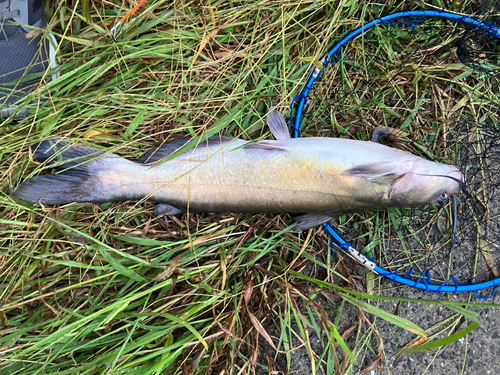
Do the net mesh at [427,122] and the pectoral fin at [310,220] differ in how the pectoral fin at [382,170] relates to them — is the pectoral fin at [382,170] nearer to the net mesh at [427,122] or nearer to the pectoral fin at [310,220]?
the pectoral fin at [310,220]

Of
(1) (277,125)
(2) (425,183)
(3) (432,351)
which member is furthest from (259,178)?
(3) (432,351)

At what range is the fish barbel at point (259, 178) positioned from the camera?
77.8 inches

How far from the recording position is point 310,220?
223cm

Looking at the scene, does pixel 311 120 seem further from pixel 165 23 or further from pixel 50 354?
pixel 50 354

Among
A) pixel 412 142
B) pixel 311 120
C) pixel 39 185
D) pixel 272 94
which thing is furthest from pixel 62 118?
pixel 412 142

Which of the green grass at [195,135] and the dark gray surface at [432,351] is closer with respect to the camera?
the green grass at [195,135]

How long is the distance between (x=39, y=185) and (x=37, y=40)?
1128 mm

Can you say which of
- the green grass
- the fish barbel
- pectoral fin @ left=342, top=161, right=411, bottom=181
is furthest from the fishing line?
pectoral fin @ left=342, top=161, right=411, bottom=181

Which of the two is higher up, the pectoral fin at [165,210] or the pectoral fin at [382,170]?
the pectoral fin at [382,170]

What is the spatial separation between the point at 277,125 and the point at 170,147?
0.76 metres

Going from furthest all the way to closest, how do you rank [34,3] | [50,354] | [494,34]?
1. [34,3]
2. [494,34]
3. [50,354]

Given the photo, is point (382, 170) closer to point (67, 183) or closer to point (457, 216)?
point (457, 216)

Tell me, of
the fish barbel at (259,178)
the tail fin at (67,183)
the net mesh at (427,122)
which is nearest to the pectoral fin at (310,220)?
the fish barbel at (259,178)

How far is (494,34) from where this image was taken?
222cm
